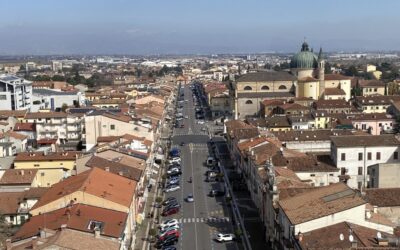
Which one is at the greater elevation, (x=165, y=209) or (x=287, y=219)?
(x=287, y=219)

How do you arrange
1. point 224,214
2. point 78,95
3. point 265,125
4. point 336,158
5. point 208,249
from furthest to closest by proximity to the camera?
point 78,95 < point 265,125 < point 336,158 < point 224,214 < point 208,249

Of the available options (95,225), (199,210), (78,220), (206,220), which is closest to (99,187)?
(78,220)

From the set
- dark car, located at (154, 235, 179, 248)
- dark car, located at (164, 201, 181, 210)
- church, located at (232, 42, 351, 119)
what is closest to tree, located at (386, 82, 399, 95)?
church, located at (232, 42, 351, 119)

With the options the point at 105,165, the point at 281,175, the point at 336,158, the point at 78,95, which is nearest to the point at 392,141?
the point at 336,158

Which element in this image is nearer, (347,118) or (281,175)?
(281,175)

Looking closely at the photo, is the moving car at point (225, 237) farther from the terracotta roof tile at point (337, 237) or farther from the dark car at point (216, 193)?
the dark car at point (216, 193)

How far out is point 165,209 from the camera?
148 feet

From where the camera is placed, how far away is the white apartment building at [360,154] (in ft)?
156

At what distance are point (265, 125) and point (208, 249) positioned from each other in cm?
3979

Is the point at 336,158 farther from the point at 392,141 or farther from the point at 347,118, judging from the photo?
the point at 347,118

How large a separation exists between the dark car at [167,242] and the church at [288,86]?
57.6 metres

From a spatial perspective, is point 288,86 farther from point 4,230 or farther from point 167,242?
point 4,230

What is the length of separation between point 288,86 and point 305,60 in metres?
8.05

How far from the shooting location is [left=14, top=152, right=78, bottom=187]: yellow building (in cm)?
5119
